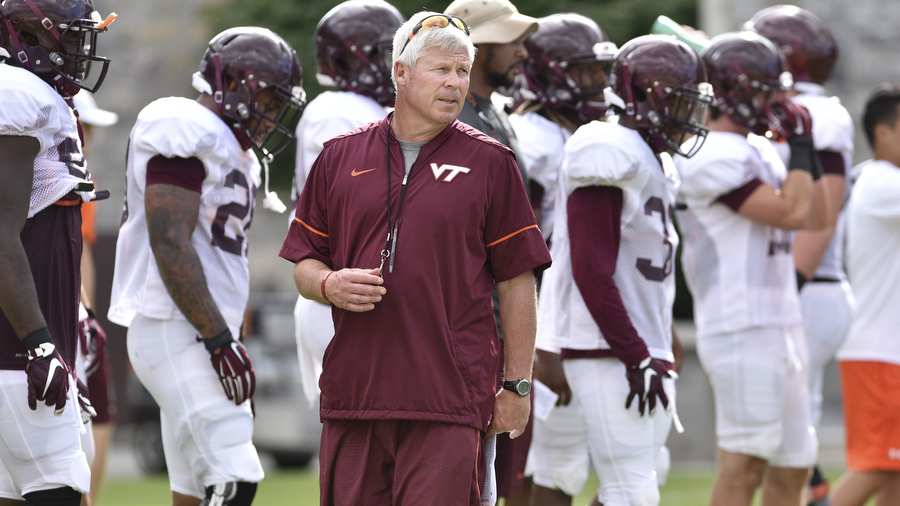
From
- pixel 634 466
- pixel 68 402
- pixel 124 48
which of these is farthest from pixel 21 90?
pixel 124 48

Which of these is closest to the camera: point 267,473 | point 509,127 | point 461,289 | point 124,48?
point 461,289

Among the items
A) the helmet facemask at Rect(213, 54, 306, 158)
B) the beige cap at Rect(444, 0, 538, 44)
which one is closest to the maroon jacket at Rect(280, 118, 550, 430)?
the helmet facemask at Rect(213, 54, 306, 158)

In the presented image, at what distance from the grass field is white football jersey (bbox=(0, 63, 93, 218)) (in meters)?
5.65

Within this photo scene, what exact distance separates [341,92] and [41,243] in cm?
202

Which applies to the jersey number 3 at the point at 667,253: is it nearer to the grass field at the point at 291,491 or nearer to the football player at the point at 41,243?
the football player at the point at 41,243

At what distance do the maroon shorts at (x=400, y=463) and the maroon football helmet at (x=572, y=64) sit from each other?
2.61 meters

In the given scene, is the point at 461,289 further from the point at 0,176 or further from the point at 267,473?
the point at 267,473

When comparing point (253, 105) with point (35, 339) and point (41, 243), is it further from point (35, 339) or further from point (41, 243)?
point (35, 339)

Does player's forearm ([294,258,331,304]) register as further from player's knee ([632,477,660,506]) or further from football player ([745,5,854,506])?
football player ([745,5,854,506])

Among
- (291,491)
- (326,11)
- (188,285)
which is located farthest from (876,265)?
(326,11)

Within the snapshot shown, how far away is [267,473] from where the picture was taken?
12.5 m

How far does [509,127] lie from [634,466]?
5.09 feet

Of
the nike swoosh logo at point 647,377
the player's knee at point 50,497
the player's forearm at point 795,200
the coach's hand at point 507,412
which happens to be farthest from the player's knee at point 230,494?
the player's forearm at point 795,200

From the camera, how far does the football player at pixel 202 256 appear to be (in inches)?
182
